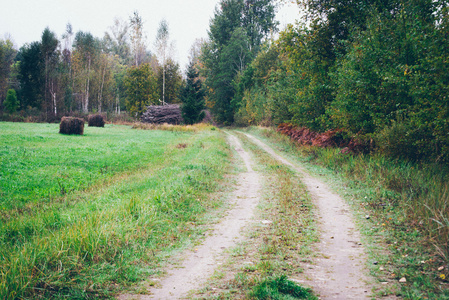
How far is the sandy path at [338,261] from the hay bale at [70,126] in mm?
20306

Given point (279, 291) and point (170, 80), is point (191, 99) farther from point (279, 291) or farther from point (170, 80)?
point (279, 291)

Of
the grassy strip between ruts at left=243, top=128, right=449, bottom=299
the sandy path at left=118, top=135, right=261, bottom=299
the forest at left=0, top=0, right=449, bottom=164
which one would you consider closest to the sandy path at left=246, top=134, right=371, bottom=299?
the grassy strip between ruts at left=243, top=128, right=449, bottom=299

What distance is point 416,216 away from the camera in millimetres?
5383

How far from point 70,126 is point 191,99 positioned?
1867cm

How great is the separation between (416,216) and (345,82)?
7.62 m

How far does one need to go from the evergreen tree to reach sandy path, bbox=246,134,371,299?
107 feet

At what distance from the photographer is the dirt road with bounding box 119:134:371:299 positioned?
3.31 meters

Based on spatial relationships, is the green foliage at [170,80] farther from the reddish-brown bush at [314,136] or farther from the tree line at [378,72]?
the tree line at [378,72]

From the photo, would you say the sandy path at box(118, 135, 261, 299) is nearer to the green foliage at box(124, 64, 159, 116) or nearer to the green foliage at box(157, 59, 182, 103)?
A: the green foliage at box(124, 64, 159, 116)

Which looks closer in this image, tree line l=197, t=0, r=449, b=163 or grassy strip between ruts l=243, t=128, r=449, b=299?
grassy strip between ruts l=243, t=128, r=449, b=299

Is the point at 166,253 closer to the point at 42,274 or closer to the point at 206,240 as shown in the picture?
the point at 206,240

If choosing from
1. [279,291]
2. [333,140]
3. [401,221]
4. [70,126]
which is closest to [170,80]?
[70,126]

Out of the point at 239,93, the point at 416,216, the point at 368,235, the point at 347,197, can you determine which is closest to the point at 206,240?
the point at 368,235

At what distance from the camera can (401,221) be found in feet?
18.1
